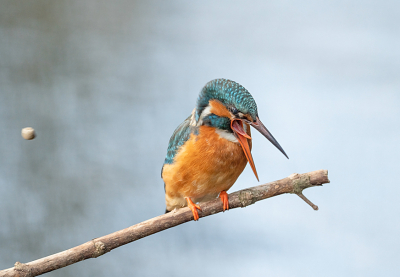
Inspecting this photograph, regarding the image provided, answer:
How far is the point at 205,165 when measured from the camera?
1623mm

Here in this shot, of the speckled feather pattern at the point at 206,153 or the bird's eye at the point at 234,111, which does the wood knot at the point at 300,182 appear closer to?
the speckled feather pattern at the point at 206,153

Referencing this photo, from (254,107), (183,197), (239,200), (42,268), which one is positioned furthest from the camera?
(183,197)

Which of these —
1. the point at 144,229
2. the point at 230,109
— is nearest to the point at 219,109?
the point at 230,109

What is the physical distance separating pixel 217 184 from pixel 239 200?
0.11 metres

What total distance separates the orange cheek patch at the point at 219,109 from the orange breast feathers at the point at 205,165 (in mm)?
103

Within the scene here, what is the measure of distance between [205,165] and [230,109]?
0.27m

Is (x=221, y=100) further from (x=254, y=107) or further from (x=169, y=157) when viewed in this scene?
(x=169, y=157)

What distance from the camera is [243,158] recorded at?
5.51 ft

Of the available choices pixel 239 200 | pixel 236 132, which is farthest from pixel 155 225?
pixel 236 132

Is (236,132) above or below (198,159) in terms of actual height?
above

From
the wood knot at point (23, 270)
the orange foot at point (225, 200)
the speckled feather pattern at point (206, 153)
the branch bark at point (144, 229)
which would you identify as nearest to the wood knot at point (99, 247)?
the branch bark at point (144, 229)

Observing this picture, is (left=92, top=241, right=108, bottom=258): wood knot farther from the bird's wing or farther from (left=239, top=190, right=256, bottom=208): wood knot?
(left=239, top=190, right=256, bottom=208): wood knot

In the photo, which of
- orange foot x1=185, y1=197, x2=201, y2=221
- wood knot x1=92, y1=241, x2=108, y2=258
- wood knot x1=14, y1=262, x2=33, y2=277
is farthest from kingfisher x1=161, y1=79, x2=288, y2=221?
wood knot x1=14, y1=262, x2=33, y2=277

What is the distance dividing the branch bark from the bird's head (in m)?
0.16
